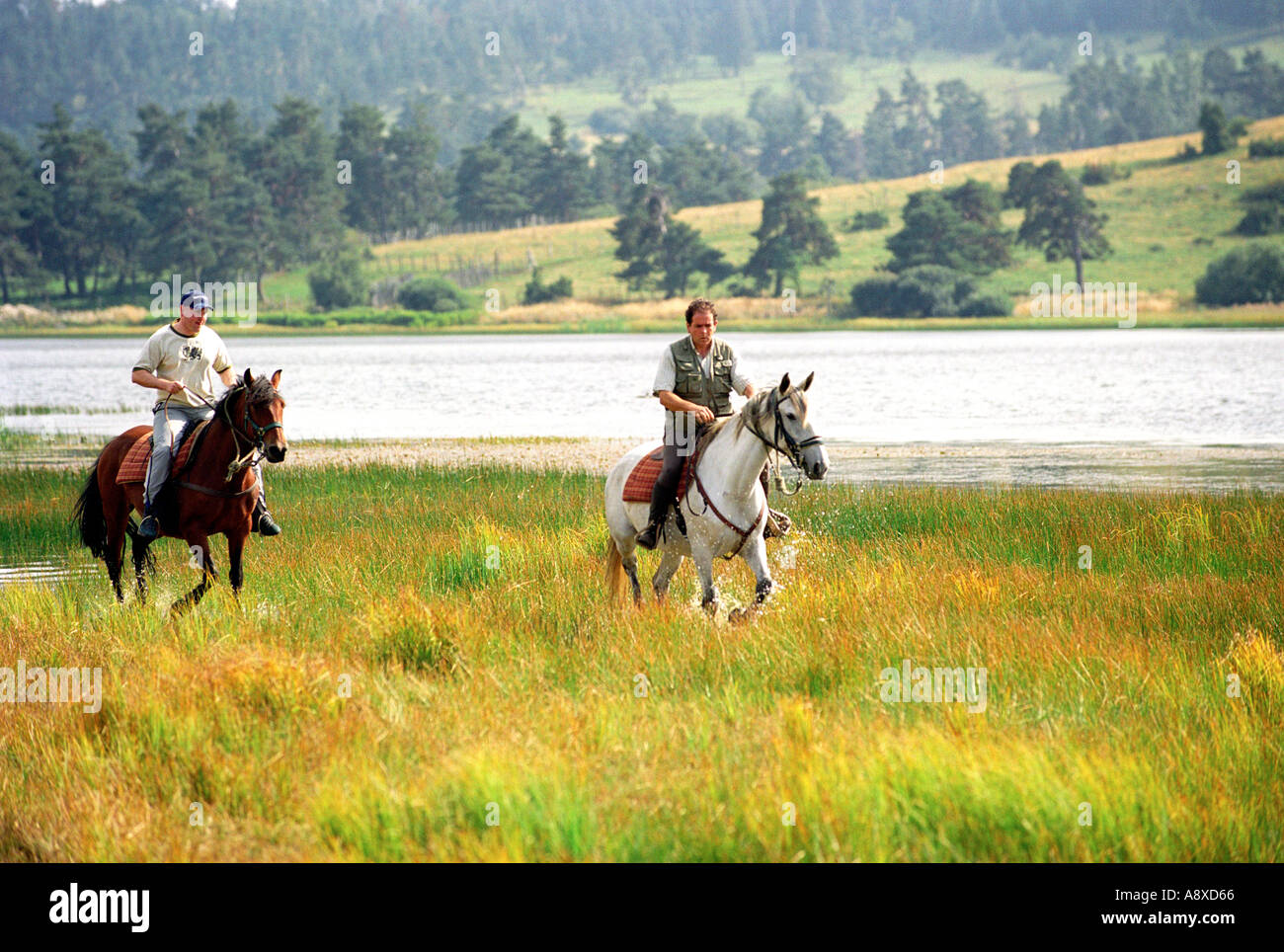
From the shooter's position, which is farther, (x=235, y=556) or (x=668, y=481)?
(x=235, y=556)

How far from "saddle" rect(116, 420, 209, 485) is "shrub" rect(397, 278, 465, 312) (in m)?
105

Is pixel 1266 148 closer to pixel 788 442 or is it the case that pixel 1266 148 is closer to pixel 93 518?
pixel 93 518

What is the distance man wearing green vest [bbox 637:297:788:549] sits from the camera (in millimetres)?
11211

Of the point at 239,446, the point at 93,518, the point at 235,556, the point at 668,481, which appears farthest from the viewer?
the point at 93,518

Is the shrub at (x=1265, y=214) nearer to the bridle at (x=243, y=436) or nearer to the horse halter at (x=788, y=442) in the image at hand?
the horse halter at (x=788, y=442)

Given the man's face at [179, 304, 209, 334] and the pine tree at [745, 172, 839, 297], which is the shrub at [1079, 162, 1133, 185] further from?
the man's face at [179, 304, 209, 334]

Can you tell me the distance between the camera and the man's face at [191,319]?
12320mm

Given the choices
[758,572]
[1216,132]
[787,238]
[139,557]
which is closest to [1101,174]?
[1216,132]

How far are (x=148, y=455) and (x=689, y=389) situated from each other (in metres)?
5.25

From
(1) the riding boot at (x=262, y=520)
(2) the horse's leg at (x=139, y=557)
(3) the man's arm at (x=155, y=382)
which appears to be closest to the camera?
(3) the man's arm at (x=155, y=382)

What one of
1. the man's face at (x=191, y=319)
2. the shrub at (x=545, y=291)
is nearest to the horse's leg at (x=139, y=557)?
the man's face at (x=191, y=319)

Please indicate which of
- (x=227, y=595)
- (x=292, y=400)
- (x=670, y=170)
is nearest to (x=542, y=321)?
(x=670, y=170)

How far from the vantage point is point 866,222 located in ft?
440
